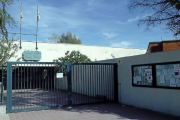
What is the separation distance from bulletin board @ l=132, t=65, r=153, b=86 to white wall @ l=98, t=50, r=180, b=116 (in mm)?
243

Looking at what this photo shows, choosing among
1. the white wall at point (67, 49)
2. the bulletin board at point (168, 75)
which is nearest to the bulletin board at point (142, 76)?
the bulletin board at point (168, 75)

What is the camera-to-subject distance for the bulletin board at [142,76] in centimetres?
894

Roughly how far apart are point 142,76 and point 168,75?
4.98 feet

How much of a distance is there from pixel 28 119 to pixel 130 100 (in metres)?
5.32

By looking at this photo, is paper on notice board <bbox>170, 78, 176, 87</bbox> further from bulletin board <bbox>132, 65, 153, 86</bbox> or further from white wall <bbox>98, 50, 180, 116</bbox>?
bulletin board <bbox>132, 65, 153, 86</bbox>

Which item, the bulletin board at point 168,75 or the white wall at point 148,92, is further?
the white wall at point 148,92

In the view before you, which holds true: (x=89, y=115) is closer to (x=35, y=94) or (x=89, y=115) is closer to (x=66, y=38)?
(x=35, y=94)

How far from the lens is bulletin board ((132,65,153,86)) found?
8938 mm

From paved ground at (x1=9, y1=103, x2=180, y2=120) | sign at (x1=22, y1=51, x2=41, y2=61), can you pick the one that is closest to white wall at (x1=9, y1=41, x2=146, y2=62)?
sign at (x1=22, y1=51, x2=41, y2=61)

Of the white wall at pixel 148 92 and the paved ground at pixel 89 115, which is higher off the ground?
the white wall at pixel 148 92

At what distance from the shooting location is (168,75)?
8047mm

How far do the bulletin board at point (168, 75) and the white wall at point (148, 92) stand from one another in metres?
0.22

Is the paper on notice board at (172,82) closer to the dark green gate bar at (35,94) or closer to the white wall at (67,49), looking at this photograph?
the dark green gate bar at (35,94)

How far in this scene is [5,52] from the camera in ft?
40.8
